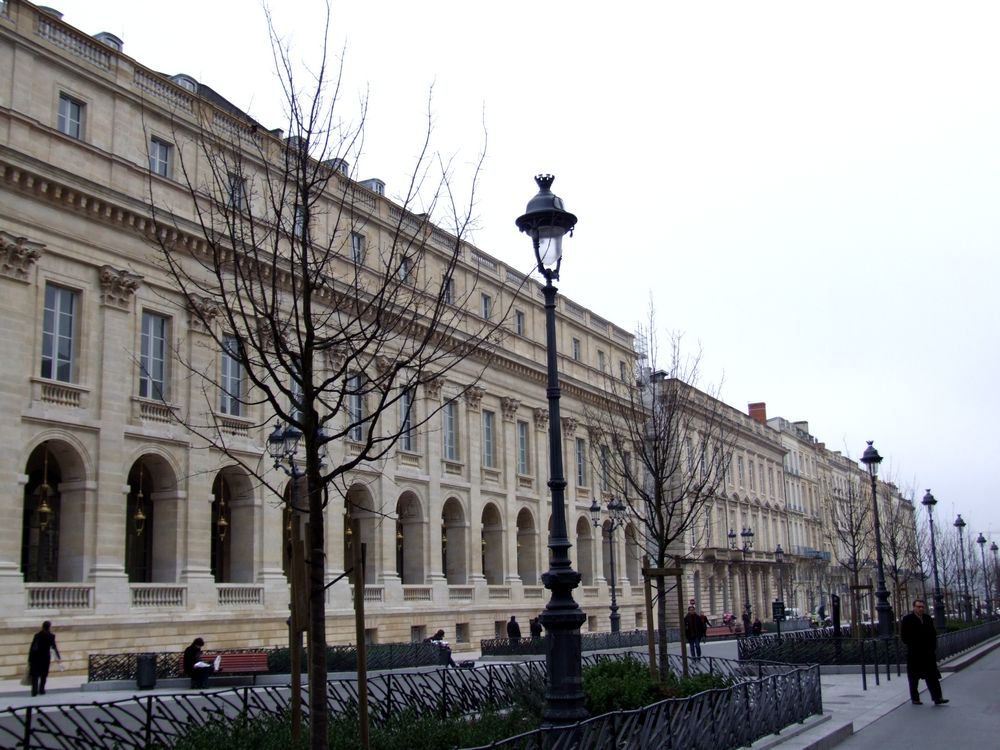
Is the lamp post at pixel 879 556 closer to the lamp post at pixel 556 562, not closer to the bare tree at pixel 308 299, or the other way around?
the bare tree at pixel 308 299

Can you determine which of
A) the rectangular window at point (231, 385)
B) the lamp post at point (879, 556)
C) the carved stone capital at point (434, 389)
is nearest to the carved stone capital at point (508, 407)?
the carved stone capital at point (434, 389)

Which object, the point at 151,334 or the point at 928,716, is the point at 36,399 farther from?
the point at 928,716

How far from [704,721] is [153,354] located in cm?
2363

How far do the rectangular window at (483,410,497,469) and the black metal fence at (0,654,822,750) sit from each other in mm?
29620

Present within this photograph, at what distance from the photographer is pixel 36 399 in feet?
90.3

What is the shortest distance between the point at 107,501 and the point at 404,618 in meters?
14.8

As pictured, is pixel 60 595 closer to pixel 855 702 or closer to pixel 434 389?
pixel 434 389

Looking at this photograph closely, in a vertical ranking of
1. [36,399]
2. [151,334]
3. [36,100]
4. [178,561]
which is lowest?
[178,561]

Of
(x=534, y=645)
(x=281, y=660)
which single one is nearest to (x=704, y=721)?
(x=281, y=660)

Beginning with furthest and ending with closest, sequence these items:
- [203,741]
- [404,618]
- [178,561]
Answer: [404,618]
[178,561]
[203,741]

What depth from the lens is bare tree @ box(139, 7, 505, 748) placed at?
9.12 meters

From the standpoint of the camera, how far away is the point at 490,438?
4969 centimetres

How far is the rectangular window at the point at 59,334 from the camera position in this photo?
93.2 feet

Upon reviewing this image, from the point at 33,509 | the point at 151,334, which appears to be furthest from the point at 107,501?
the point at 151,334
